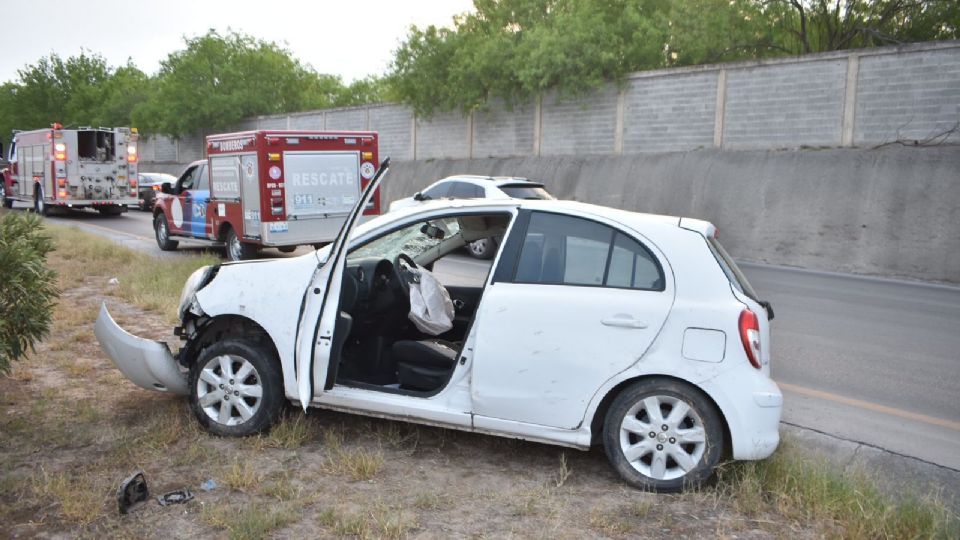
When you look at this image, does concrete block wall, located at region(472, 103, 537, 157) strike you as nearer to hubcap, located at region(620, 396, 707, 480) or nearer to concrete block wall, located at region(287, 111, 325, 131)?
concrete block wall, located at region(287, 111, 325, 131)

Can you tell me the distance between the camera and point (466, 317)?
586cm

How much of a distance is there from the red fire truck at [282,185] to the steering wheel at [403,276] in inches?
319

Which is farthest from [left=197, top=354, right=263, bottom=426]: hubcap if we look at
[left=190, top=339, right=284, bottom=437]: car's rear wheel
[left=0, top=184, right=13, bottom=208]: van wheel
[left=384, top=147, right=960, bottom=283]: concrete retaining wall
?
[left=0, top=184, right=13, bottom=208]: van wheel

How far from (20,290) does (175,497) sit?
1927 millimetres

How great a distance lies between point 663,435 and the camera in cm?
428

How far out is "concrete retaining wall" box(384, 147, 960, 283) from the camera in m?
14.9

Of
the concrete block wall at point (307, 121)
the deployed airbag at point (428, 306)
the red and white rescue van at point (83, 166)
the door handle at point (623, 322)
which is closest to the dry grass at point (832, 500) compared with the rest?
the door handle at point (623, 322)

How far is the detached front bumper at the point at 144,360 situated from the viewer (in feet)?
17.1

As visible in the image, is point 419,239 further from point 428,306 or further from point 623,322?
point 623,322

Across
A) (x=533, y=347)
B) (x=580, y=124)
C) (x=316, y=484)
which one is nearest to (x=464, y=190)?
(x=580, y=124)

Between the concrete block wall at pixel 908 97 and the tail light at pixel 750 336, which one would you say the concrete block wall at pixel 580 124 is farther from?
the tail light at pixel 750 336

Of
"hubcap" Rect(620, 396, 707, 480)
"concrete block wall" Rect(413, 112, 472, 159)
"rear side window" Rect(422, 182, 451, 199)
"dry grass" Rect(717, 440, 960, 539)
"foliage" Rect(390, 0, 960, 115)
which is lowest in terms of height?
"dry grass" Rect(717, 440, 960, 539)

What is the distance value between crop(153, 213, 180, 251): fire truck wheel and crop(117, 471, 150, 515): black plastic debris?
13.2 metres

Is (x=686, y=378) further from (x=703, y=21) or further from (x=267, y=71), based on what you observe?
(x=267, y=71)
